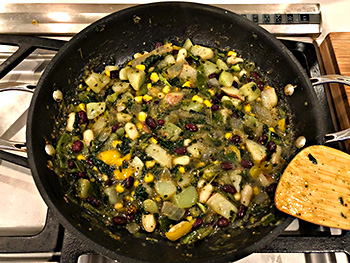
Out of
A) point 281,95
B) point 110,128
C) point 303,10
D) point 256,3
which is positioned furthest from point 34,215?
point 303,10

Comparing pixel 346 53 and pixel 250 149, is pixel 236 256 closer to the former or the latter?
pixel 250 149

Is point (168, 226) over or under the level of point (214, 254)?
over

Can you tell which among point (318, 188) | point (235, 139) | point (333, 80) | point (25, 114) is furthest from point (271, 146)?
point (25, 114)

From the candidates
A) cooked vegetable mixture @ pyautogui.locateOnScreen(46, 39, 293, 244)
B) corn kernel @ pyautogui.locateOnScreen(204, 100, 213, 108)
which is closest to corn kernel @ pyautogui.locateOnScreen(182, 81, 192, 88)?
cooked vegetable mixture @ pyautogui.locateOnScreen(46, 39, 293, 244)

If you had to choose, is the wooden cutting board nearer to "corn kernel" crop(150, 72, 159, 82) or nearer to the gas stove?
the gas stove

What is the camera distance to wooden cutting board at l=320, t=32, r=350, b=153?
66.3 inches

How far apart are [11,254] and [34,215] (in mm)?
199

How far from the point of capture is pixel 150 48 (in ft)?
6.20

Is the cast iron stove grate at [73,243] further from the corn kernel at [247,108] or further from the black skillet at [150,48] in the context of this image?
the corn kernel at [247,108]

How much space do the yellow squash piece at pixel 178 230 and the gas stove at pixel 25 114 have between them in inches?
13.1

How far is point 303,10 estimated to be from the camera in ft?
6.53

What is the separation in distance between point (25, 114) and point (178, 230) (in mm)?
1110

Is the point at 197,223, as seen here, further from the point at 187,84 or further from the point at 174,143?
the point at 187,84

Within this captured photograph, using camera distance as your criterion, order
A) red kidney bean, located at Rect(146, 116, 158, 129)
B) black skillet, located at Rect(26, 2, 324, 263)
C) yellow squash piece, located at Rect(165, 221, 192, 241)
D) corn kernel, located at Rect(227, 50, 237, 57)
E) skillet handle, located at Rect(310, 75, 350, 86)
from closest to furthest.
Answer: black skillet, located at Rect(26, 2, 324, 263) < yellow squash piece, located at Rect(165, 221, 192, 241) < skillet handle, located at Rect(310, 75, 350, 86) < red kidney bean, located at Rect(146, 116, 158, 129) < corn kernel, located at Rect(227, 50, 237, 57)
